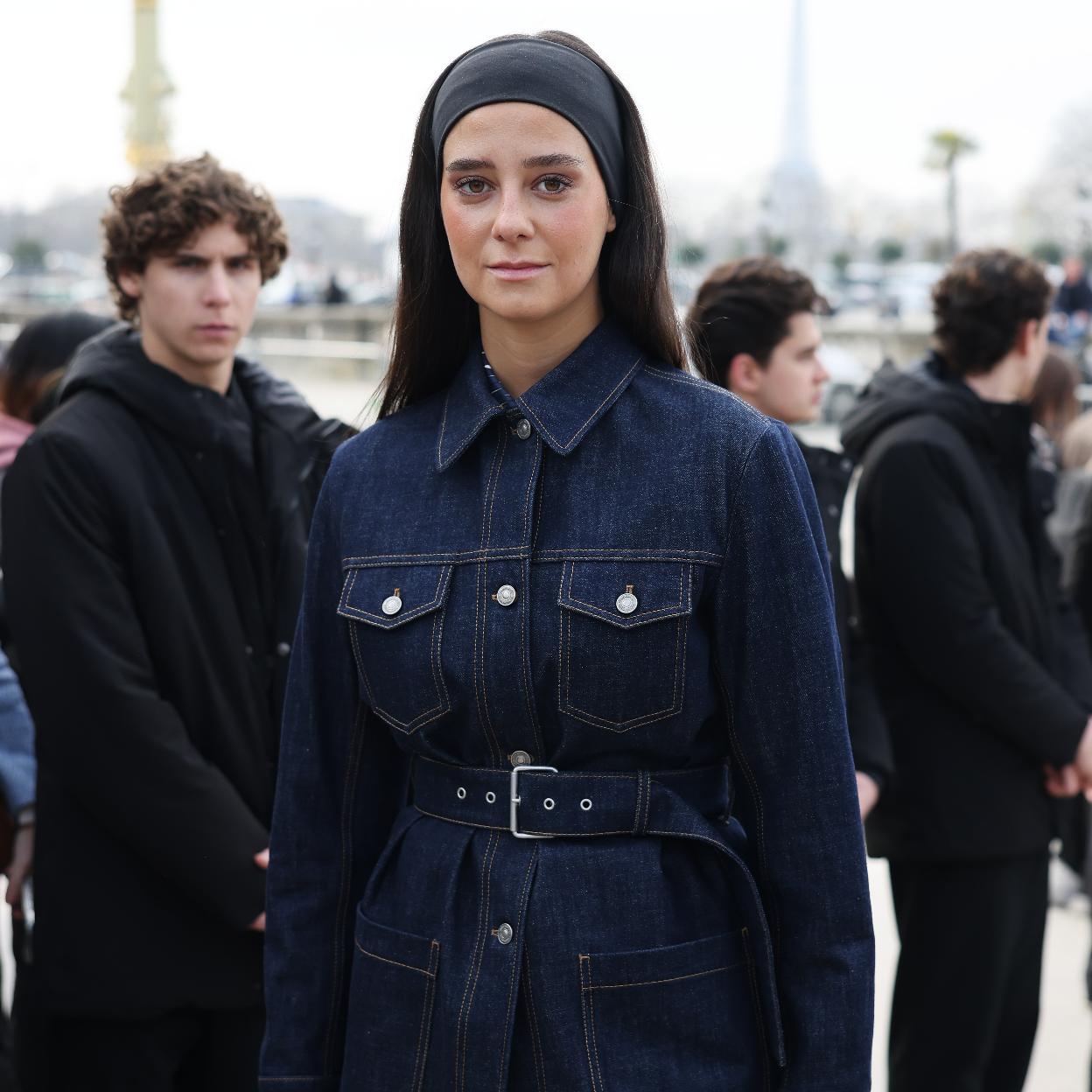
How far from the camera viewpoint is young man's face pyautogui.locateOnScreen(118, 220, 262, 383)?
3.11 meters

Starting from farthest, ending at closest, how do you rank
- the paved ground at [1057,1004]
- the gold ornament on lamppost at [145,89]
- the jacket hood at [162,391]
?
the gold ornament on lamppost at [145,89] < the paved ground at [1057,1004] < the jacket hood at [162,391]

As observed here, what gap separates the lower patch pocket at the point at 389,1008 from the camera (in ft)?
6.09

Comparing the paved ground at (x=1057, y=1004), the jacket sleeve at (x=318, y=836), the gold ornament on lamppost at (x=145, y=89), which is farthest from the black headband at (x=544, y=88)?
the gold ornament on lamppost at (x=145, y=89)

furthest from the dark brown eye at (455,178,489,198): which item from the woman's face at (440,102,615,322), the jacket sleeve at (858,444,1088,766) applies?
the jacket sleeve at (858,444,1088,766)

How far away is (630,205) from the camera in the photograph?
1908mm

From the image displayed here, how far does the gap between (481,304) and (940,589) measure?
1914 millimetres

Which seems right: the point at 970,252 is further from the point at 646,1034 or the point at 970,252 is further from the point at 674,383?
the point at 646,1034

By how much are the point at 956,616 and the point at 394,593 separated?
1.99 metres

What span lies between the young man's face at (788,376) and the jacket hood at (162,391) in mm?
922

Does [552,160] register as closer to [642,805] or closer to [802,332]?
[642,805]

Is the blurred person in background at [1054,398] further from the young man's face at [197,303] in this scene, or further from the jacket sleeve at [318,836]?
the jacket sleeve at [318,836]

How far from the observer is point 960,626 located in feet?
11.6

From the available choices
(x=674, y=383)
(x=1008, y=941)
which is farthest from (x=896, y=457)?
(x=674, y=383)

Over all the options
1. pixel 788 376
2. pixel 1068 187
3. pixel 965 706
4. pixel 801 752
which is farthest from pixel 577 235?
pixel 1068 187
